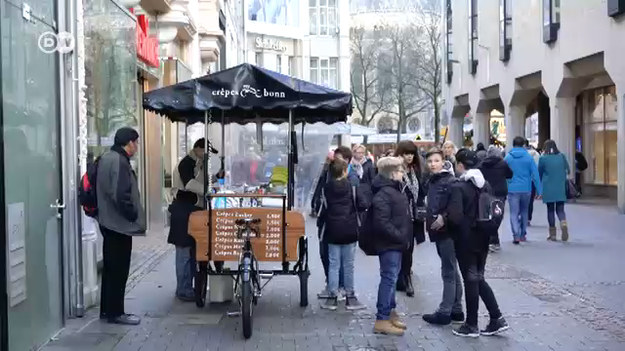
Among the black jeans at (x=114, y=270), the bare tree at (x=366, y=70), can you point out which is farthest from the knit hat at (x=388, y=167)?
the bare tree at (x=366, y=70)

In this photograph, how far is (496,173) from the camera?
42.2ft

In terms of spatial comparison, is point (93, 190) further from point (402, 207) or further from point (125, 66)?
point (125, 66)

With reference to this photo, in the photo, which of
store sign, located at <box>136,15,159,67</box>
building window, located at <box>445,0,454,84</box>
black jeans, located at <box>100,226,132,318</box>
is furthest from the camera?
building window, located at <box>445,0,454,84</box>

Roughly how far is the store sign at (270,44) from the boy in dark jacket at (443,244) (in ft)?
121

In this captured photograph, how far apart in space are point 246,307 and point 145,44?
890 centimetres

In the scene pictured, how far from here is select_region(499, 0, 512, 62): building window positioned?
3181 cm

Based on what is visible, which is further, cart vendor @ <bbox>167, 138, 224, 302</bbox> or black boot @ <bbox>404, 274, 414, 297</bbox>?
black boot @ <bbox>404, 274, 414, 297</bbox>

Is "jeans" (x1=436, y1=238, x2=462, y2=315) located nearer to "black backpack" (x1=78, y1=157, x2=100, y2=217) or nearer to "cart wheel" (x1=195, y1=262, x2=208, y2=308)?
"cart wheel" (x1=195, y1=262, x2=208, y2=308)

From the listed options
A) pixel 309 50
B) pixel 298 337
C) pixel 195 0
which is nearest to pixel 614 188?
pixel 195 0

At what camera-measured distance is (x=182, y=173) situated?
9.32m

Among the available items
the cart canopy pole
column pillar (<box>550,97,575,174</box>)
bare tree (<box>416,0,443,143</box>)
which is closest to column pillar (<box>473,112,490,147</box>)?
column pillar (<box>550,97,575,174</box>)

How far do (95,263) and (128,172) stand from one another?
144cm

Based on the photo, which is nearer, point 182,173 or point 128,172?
point 128,172

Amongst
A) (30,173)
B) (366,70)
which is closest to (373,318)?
(30,173)
